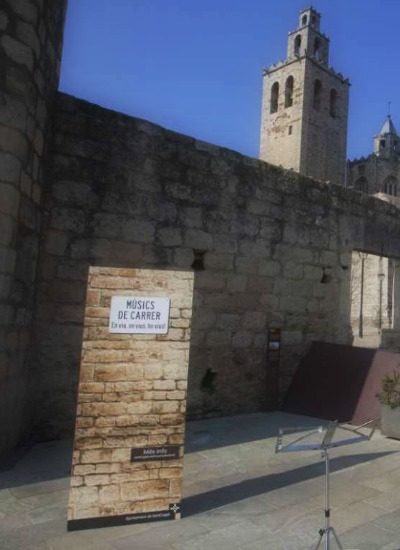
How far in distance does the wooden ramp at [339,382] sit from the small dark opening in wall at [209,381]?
3.93 feet

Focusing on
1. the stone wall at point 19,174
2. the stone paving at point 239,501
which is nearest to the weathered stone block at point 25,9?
the stone wall at point 19,174

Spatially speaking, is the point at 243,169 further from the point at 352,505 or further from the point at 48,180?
the point at 352,505

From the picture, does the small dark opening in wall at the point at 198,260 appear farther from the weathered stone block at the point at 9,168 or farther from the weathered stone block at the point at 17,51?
the weathered stone block at the point at 17,51

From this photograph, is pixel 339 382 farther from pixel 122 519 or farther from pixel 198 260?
pixel 122 519

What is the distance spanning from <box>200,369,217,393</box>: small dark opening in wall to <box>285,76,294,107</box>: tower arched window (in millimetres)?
42935

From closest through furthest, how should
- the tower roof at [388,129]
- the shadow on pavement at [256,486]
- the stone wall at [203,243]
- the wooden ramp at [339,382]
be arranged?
1. the shadow on pavement at [256,486]
2. the stone wall at [203,243]
3. the wooden ramp at [339,382]
4. the tower roof at [388,129]

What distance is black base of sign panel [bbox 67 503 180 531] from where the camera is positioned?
281 cm

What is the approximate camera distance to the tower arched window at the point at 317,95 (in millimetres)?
44675


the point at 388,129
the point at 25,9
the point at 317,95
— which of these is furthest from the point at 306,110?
the point at 25,9

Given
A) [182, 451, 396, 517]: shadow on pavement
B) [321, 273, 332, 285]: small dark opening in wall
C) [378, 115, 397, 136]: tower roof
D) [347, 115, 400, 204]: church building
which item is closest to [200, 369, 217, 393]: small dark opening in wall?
[182, 451, 396, 517]: shadow on pavement

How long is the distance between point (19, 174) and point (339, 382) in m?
4.59

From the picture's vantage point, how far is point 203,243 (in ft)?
18.9

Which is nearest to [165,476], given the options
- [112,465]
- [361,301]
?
[112,465]

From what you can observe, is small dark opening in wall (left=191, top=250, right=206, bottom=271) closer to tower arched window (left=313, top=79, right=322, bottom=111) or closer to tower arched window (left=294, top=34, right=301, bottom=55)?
tower arched window (left=313, top=79, right=322, bottom=111)
